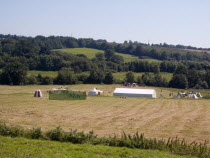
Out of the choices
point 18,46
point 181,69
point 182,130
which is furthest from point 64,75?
point 182,130

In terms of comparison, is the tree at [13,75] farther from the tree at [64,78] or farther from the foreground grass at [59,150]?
the foreground grass at [59,150]

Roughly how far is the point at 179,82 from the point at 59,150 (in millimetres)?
74280

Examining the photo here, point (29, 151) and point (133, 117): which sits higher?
point (29, 151)

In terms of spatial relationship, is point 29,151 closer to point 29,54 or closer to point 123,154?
point 123,154

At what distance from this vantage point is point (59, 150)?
9.94 meters

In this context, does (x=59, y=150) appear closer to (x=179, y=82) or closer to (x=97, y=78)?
(x=97, y=78)

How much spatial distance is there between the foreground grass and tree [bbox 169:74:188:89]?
237ft

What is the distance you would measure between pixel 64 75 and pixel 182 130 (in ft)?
192

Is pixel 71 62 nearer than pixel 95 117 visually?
No

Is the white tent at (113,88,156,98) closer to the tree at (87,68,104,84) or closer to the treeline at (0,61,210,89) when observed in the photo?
the treeline at (0,61,210,89)

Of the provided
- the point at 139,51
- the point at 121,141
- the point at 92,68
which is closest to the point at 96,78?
the point at 92,68

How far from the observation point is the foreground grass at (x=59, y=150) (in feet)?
30.5

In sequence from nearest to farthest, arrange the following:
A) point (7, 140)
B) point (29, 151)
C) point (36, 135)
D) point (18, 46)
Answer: point (29, 151) → point (7, 140) → point (36, 135) → point (18, 46)

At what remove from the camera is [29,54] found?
109 meters
